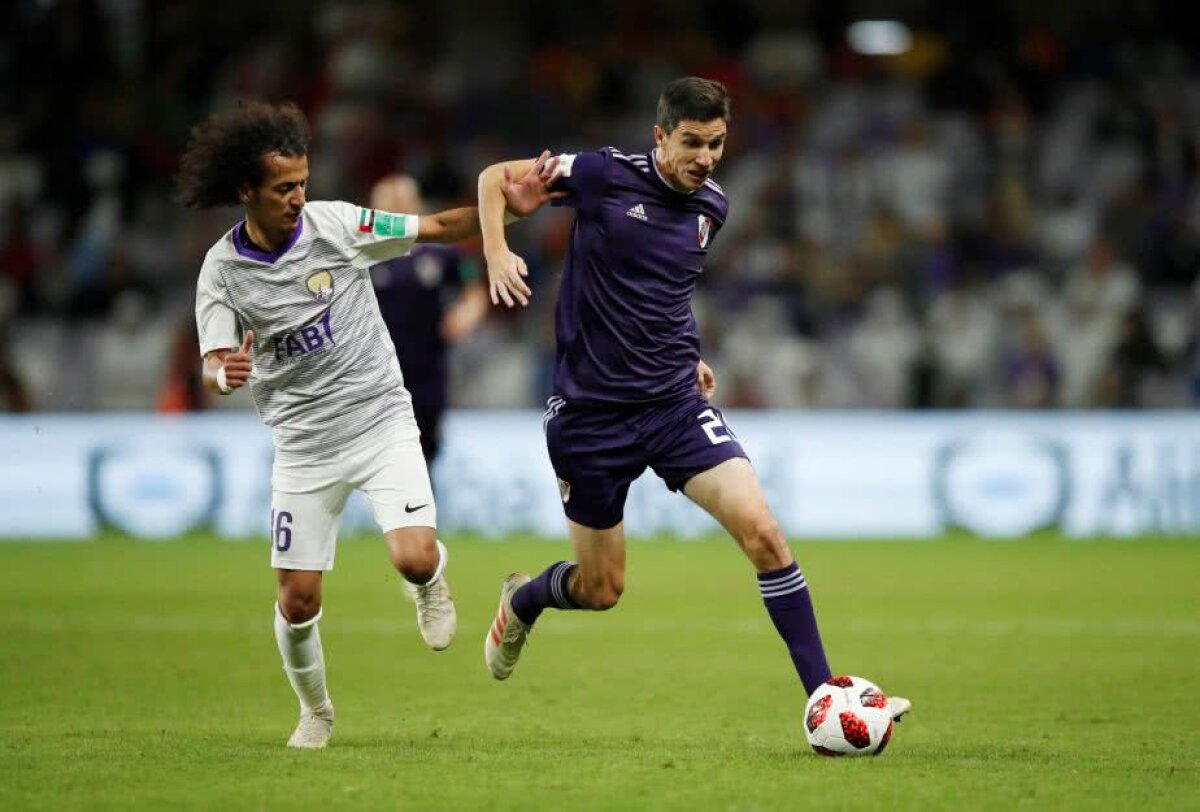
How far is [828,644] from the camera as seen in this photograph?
1002 centimetres

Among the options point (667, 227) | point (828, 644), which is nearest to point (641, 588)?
point (828, 644)

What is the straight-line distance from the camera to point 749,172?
66.4ft

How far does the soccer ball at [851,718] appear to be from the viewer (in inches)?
250

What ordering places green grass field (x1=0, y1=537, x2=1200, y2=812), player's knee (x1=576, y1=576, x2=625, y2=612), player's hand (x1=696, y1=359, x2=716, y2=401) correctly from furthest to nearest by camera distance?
player's knee (x1=576, y1=576, x2=625, y2=612)
player's hand (x1=696, y1=359, x2=716, y2=401)
green grass field (x1=0, y1=537, x2=1200, y2=812)

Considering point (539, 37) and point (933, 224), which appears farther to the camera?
point (539, 37)

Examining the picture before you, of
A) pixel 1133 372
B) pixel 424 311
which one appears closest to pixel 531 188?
pixel 424 311

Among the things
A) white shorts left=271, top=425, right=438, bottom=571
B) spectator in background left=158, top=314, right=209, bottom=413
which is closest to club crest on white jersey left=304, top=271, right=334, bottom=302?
white shorts left=271, top=425, right=438, bottom=571

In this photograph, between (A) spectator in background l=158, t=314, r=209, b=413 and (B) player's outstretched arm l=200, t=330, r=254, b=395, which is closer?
(B) player's outstretched arm l=200, t=330, r=254, b=395

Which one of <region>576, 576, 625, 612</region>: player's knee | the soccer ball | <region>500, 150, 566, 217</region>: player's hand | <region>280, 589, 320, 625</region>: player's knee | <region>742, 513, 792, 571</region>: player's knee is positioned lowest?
the soccer ball

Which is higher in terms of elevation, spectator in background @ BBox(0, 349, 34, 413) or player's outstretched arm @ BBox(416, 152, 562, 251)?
player's outstretched arm @ BBox(416, 152, 562, 251)

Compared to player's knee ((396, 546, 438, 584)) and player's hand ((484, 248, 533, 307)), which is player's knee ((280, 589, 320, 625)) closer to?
player's knee ((396, 546, 438, 584))

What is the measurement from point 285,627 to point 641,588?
631cm

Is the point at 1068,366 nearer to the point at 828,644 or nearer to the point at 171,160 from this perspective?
the point at 828,644

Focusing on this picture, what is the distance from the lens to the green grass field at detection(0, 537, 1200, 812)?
5875 mm
